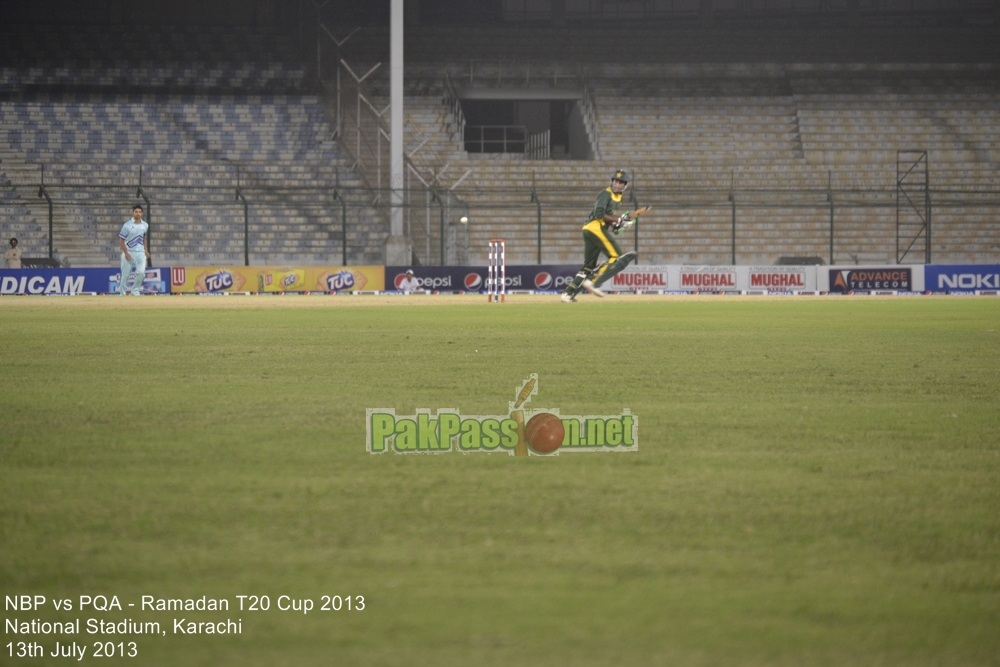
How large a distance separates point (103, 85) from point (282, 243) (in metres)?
13.6

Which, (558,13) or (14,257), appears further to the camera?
(558,13)

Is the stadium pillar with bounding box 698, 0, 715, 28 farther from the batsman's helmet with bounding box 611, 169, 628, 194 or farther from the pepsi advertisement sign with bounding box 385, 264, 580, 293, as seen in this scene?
the batsman's helmet with bounding box 611, 169, 628, 194

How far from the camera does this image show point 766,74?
49.0 meters

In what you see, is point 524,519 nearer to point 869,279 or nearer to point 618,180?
point 618,180

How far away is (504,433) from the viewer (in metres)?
4.96

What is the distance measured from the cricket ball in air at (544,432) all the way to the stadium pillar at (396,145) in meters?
32.1

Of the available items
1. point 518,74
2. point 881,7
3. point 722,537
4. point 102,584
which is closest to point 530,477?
point 722,537

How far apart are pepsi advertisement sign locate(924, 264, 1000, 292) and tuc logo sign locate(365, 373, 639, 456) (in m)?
33.3

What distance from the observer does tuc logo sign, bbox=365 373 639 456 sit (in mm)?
4930

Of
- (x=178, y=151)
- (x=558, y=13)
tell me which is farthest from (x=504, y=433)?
(x=558, y=13)

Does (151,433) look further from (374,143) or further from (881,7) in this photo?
(881,7)

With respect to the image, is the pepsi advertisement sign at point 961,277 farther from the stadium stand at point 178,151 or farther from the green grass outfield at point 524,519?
the green grass outfield at point 524,519

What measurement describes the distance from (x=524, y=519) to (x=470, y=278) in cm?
3085

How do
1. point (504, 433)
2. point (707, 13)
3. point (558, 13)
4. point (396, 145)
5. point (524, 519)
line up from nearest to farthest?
1. point (524, 519)
2. point (504, 433)
3. point (396, 145)
4. point (707, 13)
5. point (558, 13)
